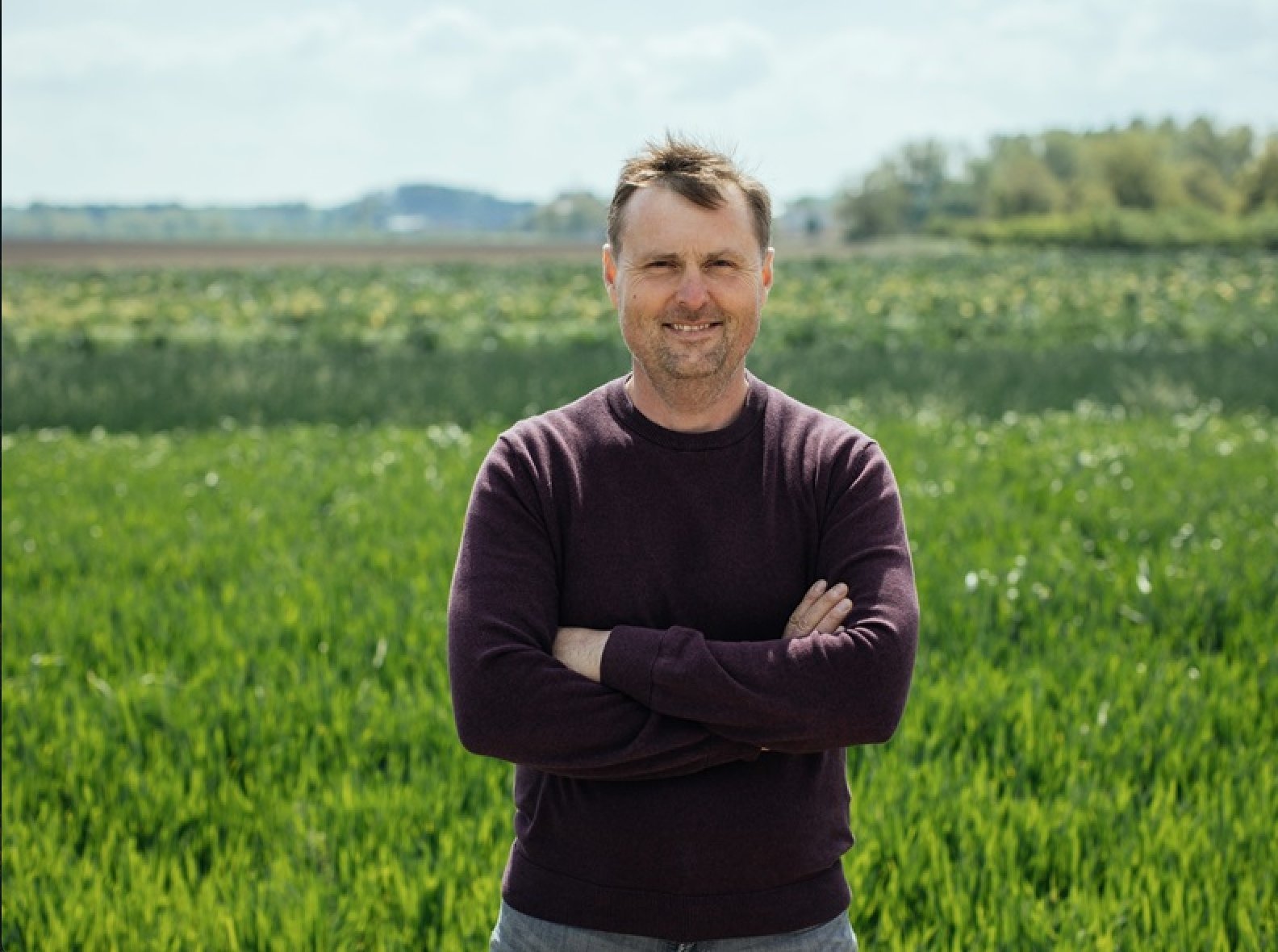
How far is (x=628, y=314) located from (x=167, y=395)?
15.4m

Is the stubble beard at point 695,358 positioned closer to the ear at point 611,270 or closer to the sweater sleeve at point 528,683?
the ear at point 611,270

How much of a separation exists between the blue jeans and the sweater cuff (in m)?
0.34

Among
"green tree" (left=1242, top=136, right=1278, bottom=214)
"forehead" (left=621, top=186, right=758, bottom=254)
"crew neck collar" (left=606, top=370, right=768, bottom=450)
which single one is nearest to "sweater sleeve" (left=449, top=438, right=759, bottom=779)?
"crew neck collar" (left=606, top=370, right=768, bottom=450)

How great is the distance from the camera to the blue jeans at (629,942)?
6.45 feet

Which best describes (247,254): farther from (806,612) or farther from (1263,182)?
(806,612)

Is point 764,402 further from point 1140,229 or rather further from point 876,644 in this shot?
point 1140,229

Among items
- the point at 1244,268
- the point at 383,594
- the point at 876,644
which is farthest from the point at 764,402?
the point at 1244,268

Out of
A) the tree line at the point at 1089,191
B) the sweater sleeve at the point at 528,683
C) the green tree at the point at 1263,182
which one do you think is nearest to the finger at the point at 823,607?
the sweater sleeve at the point at 528,683

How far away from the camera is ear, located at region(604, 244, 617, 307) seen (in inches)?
80.5

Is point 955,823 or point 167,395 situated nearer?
point 955,823

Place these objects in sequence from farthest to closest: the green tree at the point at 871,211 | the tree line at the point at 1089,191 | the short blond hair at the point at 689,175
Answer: the green tree at the point at 871,211 → the tree line at the point at 1089,191 → the short blond hair at the point at 689,175

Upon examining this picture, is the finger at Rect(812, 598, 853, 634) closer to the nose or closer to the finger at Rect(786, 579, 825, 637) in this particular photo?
the finger at Rect(786, 579, 825, 637)

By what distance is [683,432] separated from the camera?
6.74ft

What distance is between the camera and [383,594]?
6.42m
